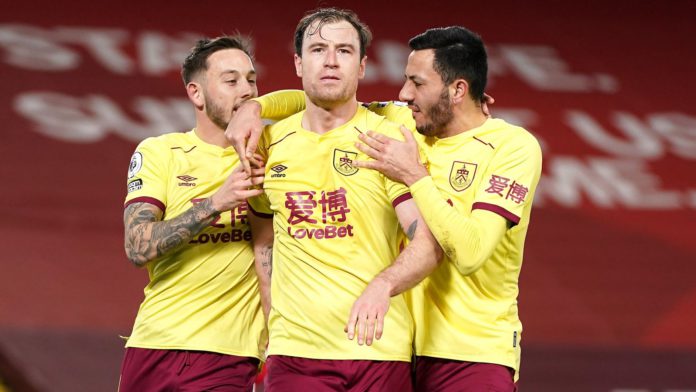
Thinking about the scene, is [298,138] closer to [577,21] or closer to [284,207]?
[284,207]

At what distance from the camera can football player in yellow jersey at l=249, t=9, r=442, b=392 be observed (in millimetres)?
4059

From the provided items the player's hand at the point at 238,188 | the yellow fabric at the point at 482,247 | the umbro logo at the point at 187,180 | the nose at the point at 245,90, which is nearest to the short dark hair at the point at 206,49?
the nose at the point at 245,90

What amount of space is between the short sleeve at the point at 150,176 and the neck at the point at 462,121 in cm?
126

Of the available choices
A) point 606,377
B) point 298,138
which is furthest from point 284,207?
point 606,377

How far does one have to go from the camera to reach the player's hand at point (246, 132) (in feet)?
14.2

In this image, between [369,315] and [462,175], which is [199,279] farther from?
[462,175]

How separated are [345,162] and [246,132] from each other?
0.44m

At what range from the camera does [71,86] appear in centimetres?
873

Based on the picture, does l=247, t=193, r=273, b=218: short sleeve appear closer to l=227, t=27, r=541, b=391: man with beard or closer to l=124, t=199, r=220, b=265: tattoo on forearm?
l=124, t=199, r=220, b=265: tattoo on forearm

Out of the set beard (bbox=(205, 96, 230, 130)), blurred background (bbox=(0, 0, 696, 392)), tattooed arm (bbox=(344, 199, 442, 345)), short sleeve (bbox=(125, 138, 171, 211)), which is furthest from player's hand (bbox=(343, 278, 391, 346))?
blurred background (bbox=(0, 0, 696, 392))

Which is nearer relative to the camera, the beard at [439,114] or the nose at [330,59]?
the nose at [330,59]

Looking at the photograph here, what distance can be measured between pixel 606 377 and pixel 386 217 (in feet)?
14.8

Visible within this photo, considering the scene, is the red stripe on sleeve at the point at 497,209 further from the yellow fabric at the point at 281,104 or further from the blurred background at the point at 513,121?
the blurred background at the point at 513,121

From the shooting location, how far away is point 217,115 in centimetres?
498
